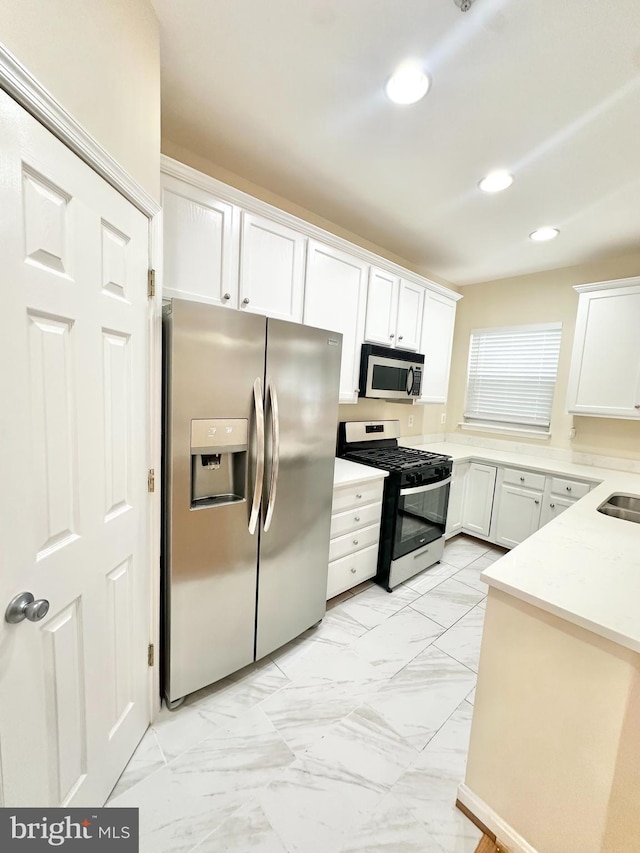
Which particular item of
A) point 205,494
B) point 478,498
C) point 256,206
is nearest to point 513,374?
point 478,498

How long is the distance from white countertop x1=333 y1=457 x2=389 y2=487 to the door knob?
153 cm

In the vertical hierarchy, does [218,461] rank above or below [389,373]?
below

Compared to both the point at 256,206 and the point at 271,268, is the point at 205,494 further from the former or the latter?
the point at 256,206

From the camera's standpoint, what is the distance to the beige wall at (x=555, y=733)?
947 millimetres

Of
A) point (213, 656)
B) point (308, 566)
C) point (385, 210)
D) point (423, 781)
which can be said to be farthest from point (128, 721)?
point (385, 210)

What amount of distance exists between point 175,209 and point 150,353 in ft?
2.60

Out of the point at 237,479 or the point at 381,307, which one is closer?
the point at 237,479

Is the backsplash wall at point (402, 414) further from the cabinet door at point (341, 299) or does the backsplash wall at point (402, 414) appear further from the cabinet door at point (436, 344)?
the cabinet door at point (341, 299)

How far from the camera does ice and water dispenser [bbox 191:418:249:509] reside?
147 cm

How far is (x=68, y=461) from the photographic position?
0.96 metres

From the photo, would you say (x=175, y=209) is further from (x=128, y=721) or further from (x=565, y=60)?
(x=128, y=721)

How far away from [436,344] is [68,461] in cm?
314

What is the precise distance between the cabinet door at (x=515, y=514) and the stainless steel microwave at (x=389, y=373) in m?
1.24

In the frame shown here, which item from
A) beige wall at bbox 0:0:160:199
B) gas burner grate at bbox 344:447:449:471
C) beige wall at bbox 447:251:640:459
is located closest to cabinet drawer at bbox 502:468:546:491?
beige wall at bbox 447:251:640:459
